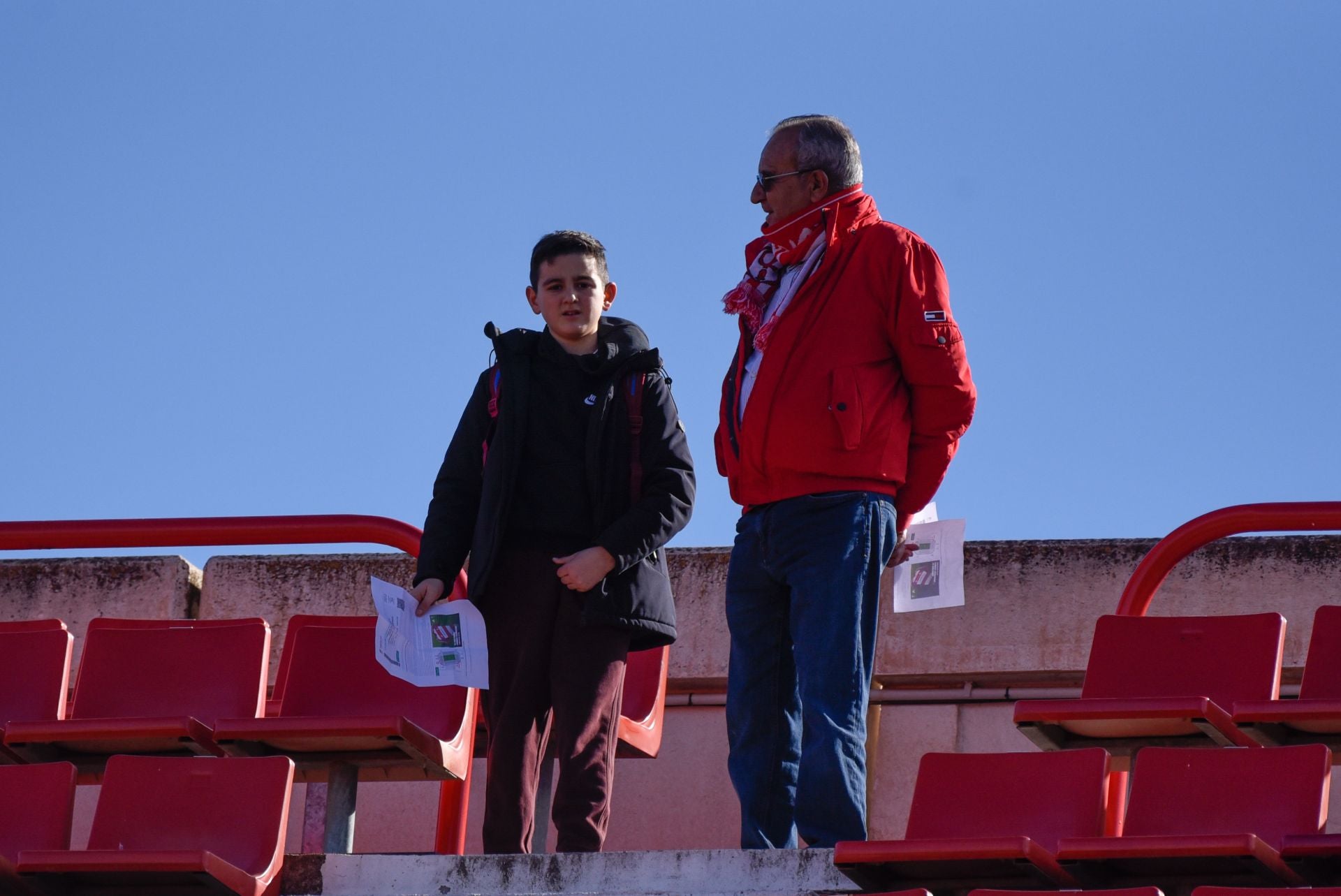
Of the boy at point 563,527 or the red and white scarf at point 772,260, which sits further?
the red and white scarf at point 772,260

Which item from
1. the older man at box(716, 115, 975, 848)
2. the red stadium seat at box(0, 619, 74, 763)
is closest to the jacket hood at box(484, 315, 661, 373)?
the older man at box(716, 115, 975, 848)

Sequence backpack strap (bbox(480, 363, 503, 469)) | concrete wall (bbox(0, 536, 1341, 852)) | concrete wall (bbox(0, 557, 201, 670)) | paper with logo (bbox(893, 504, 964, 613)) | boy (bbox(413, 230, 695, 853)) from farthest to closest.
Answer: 1. concrete wall (bbox(0, 557, 201, 670))
2. concrete wall (bbox(0, 536, 1341, 852))
3. paper with logo (bbox(893, 504, 964, 613))
4. backpack strap (bbox(480, 363, 503, 469))
5. boy (bbox(413, 230, 695, 853))

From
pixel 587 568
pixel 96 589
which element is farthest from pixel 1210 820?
pixel 96 589

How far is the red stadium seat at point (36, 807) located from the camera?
451 centimetres

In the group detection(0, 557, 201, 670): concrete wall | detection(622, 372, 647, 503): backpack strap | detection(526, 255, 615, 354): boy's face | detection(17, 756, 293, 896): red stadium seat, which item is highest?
detection(526, 255, 615, 354): boy's face

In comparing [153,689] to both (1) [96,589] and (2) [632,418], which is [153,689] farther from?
(1) [96,589]

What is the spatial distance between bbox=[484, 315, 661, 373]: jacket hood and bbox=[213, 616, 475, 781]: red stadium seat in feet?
2.45

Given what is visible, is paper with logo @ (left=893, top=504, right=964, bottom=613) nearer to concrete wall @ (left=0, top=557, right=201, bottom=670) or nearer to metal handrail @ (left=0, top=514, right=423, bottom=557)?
metal handrail @ (left=0, top=514, right=423, bottom=557)

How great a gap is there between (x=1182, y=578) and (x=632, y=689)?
1895 millimetres

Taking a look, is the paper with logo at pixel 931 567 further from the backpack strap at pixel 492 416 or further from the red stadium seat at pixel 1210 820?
the backpack strap at pixel 492 416

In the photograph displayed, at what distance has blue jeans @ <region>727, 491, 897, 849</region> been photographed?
422 cm

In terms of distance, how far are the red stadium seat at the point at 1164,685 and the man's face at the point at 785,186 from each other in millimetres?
1239

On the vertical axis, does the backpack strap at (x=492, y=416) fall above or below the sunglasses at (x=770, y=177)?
below

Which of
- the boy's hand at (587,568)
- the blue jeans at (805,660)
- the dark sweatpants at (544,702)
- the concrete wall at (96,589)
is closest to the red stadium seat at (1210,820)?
the blue jeans at (805,660)
